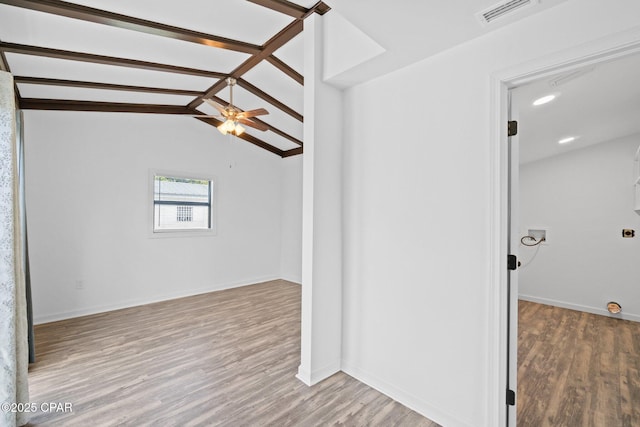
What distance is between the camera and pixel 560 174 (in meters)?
4.36

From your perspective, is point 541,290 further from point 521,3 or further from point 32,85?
point 32,85

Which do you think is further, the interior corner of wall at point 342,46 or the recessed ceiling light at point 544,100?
the recessed ceiling light at point 544,100

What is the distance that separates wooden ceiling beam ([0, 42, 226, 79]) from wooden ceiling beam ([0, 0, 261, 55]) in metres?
0.61

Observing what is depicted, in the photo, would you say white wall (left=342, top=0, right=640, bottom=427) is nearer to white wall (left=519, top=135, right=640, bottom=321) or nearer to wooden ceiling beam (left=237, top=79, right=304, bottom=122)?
wooden ceiling beam (left=237, top=79, right=304, bottom=122)

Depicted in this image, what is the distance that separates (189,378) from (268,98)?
3.48 meters

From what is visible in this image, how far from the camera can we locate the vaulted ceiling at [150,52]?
2213 mm

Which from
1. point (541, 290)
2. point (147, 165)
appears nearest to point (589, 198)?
point (541, 290)

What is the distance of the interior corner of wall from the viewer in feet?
6.89

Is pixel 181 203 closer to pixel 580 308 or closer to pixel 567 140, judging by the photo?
pixel 567 140

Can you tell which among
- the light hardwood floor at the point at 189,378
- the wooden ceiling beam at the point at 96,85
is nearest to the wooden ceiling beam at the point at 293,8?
the wooden ceiling beam at the point at 96,85

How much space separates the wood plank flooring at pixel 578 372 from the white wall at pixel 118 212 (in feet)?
15.2

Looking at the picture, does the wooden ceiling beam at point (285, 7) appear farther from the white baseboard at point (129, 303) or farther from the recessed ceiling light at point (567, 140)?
the white baseboard at point (129, 303)

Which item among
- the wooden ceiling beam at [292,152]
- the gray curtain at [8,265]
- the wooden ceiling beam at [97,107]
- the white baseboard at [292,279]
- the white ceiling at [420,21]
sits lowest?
the white baseboard at [292,279]

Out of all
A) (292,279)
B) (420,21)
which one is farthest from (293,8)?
(292,279)
